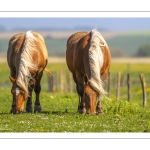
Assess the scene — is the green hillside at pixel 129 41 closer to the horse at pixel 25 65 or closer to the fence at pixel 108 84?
the fence at pixel 108 84

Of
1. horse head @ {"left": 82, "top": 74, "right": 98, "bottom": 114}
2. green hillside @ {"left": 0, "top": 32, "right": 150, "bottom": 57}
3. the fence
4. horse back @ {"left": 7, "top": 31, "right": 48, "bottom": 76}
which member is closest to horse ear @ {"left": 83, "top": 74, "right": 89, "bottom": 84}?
horse head @ {"left": 82, "top": 74, "right": 98, "bottom": 114}

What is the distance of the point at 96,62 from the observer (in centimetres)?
1756

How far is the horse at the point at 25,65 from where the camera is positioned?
59.0 ft

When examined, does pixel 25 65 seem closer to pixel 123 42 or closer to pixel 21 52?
pixel 21 52

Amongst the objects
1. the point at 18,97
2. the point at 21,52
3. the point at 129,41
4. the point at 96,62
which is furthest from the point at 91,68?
the point at 129,41

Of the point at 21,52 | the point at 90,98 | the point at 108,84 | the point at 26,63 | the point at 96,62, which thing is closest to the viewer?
the point at 90,98

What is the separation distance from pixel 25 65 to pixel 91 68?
265 cm

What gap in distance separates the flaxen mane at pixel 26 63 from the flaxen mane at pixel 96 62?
2489 millimetres

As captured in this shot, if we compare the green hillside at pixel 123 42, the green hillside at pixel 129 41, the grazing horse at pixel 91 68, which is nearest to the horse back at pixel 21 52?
the grazing horse at pixel 91 68

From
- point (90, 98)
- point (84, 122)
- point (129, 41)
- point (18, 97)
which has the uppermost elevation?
point (90, 98)

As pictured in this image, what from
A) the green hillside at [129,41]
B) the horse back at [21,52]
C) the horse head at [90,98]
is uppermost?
the horse back at [21,52]
